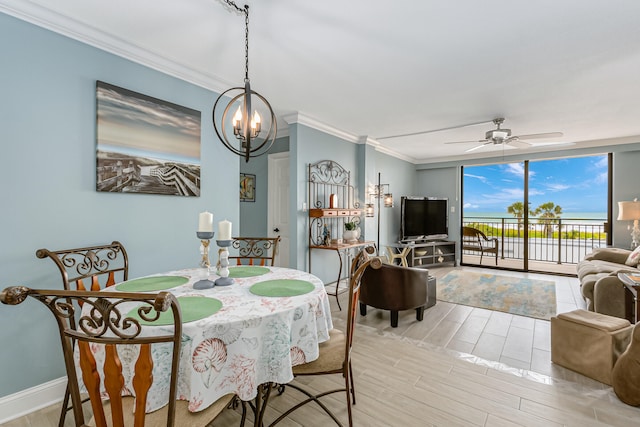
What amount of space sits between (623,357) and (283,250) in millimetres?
3815

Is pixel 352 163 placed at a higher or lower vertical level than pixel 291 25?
lower

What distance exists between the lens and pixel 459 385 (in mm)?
2117

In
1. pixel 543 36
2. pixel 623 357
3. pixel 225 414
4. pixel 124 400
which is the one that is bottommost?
pixel 225 414

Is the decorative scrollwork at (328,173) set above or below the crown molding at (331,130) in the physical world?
below

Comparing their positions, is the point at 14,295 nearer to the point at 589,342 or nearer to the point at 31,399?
the point at 31,399

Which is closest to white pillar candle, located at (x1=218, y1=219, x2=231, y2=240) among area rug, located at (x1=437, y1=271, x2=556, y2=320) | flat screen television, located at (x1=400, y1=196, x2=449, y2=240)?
area rug, located at (x1=437, y1=271, x2=556, y2=320)

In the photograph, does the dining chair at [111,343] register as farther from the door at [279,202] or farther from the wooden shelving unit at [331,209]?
the door at [279,202]

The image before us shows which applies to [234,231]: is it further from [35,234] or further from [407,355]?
[407,355]

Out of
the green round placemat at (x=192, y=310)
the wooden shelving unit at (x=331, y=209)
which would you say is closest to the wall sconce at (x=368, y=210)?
the wooden shelving unit at (x=331, y=209)

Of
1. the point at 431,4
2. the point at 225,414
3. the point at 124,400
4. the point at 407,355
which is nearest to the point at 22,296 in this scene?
the point at 124,400

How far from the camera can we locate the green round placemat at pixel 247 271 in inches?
78.1

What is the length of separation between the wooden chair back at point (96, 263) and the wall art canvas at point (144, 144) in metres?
0.46

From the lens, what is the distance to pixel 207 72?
276cm

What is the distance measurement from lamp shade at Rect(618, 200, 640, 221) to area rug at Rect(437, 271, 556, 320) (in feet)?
4.73
